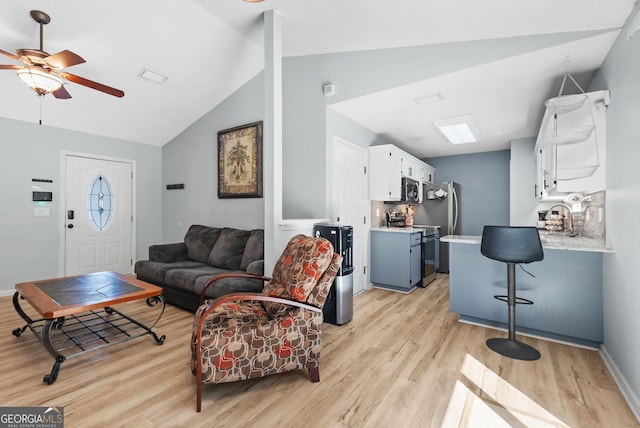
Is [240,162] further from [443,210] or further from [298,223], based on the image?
[443,210]

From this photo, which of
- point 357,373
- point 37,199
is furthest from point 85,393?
point 37,199

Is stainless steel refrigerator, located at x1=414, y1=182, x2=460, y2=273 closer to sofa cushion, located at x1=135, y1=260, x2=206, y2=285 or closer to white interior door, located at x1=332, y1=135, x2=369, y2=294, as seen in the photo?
white interior door, located at x1=332, y1=135, x2=369, y2=294

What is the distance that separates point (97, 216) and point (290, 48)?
4.18 meters

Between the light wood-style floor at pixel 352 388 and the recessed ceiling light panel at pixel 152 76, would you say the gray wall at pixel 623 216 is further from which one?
the recessed ceiling light panel at pixel 152 76

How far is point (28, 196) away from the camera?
427 cm

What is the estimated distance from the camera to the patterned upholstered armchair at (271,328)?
5.85 feet

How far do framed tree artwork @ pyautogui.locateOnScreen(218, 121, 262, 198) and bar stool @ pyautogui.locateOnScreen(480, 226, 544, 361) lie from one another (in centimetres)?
303

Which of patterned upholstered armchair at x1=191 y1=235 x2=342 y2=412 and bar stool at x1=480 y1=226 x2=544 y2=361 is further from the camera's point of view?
bar stool at x1=480 y1=226 x2=544 y2=361

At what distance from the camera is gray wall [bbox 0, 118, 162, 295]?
13.4ft

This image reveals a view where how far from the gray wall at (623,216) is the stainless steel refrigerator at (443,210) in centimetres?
337


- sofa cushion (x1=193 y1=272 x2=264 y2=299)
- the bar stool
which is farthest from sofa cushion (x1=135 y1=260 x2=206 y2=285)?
the bar stool

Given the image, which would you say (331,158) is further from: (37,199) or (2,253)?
(2,253)

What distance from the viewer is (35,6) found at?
281 cm

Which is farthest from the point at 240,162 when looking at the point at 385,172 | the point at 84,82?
the point at 385,172
